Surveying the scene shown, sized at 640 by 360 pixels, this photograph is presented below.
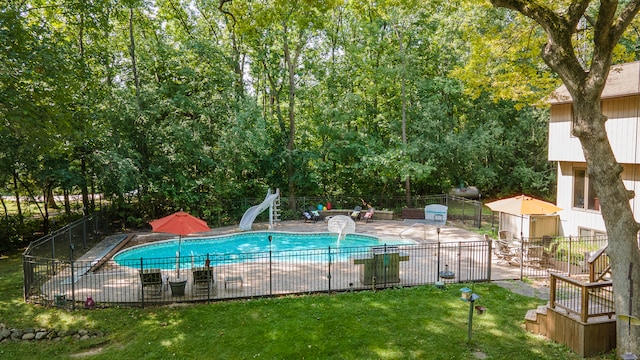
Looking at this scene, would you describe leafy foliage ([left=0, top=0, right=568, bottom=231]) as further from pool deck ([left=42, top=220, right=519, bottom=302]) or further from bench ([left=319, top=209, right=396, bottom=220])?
pool deck ([left=42, top=220, right=519, bottom=302])

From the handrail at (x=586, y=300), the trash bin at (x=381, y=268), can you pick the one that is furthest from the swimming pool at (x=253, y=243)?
the handrail at (x=586, y=300)

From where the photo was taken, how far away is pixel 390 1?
11.1 meters

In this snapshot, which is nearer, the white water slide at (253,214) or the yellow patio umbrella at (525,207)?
the yellow patio umbrella at (525,207)

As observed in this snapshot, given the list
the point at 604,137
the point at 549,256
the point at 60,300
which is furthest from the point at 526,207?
the point at 60,300

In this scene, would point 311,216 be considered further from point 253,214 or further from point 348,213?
point 253,214

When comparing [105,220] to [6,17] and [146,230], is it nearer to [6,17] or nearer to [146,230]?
[146,230]

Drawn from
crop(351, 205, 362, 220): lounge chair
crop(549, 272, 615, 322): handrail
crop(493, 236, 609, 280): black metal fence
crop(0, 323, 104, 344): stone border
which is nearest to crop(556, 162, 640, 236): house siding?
crop(493, 236, 609, 280): black metal fence

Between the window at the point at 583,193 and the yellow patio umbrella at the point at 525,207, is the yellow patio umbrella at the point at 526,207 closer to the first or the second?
the yellow patio umbrella at the point at 525,207

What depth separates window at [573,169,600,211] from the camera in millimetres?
16953

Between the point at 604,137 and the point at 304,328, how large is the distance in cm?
723

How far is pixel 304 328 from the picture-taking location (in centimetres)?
934

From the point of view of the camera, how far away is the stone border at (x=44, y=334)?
9.16 meters

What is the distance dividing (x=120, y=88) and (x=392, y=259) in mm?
17255

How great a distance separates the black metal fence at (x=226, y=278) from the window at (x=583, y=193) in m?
6.32
